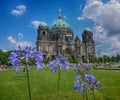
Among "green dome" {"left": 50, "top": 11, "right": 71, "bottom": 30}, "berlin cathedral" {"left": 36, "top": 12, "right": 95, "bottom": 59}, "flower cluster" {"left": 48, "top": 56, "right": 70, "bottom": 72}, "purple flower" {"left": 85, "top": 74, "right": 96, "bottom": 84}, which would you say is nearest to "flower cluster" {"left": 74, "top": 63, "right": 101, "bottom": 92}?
"purple flower" {"left": 85, "top": 74, "right": 96, "bottom": 84}

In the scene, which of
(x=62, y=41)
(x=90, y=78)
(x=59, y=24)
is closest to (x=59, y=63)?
(x=90, y=78)

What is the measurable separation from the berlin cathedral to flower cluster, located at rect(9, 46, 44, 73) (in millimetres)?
118727

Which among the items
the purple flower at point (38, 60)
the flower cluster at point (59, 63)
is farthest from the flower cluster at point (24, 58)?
the flower cluster at point (59, 63)

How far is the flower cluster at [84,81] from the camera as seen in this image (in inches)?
258

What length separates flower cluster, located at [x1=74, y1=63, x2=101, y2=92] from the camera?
654 cm

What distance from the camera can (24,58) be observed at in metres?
5.32

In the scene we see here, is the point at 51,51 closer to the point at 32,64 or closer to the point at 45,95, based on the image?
the point at 45,95

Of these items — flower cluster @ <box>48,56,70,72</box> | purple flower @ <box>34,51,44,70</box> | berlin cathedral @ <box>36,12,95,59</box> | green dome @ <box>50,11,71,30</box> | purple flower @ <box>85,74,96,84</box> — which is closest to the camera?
purple flower @ <box>34,51,44,70</box>

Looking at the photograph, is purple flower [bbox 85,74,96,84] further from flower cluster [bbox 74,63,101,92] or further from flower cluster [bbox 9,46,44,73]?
flower cluster [bbox 9,46,44,73]

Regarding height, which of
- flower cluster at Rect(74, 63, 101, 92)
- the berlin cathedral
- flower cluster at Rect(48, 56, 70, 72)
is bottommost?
flower cluster at Rect(74, 63, 101, 92)

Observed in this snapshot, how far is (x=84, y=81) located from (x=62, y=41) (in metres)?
125

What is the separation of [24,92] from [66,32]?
121 meters

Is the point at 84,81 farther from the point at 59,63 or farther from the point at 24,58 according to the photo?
the point at 24,58

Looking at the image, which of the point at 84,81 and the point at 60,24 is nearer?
the point at 84,81
